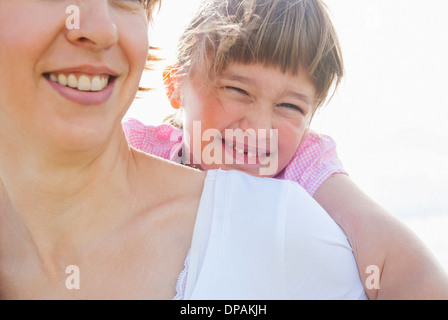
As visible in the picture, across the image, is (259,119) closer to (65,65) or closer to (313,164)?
(313,164)

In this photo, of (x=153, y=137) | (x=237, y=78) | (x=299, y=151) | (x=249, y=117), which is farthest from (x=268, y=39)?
(x=153, y=137)

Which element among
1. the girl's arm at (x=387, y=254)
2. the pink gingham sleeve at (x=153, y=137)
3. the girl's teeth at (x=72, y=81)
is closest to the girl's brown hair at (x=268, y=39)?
the pink gingham sleeve at (x=153, y=137)

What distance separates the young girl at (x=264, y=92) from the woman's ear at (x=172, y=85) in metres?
0.06

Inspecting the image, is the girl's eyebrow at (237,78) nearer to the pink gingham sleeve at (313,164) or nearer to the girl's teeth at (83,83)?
the pink gingham sleeve at (313,164)

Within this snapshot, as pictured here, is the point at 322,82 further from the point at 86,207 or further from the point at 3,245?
the point at 3,245

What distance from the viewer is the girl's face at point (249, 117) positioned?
221 cm

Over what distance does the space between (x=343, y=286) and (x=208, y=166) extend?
39.2 inches

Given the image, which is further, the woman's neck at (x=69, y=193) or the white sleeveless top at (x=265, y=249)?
the woman's neck at (x=69, y=193)

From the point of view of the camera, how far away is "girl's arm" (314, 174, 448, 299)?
166cm

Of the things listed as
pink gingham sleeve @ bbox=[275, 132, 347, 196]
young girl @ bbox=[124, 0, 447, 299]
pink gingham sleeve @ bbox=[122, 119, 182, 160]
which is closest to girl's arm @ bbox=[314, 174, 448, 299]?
young girl @ bbox=[124, 0, 447, 299]

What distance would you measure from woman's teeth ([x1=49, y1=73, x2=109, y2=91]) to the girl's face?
0.92 meters

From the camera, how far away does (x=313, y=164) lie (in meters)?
2.32

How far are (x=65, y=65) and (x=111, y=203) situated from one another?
15.5 inches

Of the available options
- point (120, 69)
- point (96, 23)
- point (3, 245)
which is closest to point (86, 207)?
point (3, 245)
